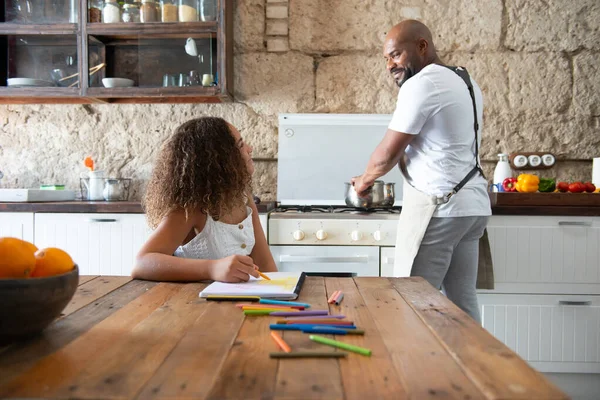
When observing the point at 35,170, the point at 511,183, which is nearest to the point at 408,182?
the point at 511,183

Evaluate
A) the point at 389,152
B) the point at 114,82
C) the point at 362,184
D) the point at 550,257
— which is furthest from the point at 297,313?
the point at 114,82

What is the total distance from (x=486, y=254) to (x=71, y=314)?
5.97 feet

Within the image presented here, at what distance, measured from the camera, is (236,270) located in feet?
4.19

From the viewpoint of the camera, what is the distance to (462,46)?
3195 millimetres

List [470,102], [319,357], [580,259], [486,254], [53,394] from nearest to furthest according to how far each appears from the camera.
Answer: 1. [53,394]
2. [319,357]
3. [470,102]
4. [486,254]
5. [580,259]

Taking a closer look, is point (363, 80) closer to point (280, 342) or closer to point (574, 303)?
point (574, 303)

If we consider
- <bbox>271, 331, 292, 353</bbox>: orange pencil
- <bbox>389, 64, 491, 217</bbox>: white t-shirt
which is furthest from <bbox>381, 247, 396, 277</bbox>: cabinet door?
<bbox>271, 331, 292, 353</bbox>: orange pencil

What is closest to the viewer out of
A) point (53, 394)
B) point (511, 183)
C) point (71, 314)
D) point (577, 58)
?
point (53, 394)

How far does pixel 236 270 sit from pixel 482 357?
2.17 ft

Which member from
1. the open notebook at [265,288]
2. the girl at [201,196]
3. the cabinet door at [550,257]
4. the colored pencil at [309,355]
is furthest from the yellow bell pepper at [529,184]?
the colored pencil at [309,355]

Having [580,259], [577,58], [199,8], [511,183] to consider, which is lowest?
[580,259]

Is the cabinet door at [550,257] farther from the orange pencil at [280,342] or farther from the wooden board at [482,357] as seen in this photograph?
the orange pencil at [280,342]

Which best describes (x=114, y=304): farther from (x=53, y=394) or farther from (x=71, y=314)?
(x=53, y=394)

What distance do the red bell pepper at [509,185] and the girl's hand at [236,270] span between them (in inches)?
76.0
